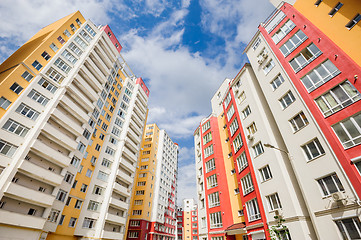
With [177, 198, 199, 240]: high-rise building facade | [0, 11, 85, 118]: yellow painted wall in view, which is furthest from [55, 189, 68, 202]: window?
[177, 198, 199, 240]: high-rise building facade

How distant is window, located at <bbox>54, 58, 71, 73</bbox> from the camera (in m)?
30.1

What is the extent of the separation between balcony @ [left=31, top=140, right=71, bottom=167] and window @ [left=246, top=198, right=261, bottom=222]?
88.8ft

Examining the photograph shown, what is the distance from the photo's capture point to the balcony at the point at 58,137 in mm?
25394

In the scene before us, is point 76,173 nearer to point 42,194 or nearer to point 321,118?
point 42,194

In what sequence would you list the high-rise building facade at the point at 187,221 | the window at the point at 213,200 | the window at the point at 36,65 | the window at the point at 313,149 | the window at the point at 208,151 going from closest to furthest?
the window at the point at 313,149, the window at the point at 36,65, the window at the point at 213,200, the window at the point at 208,151, the high-rise building facade at the point at 187,221

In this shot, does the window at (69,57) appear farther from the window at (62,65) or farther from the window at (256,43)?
the window at (256,43)

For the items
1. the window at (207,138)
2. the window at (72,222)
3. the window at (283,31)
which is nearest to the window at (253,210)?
the window at (207,138)

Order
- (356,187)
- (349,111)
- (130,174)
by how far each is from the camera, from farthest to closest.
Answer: (130,174)
(349,111)
(356,187)

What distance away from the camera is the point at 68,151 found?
96.1 ft

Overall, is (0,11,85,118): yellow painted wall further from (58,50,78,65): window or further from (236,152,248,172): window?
(236,152,248,172): window

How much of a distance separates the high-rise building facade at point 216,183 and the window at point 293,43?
17229 millimetres

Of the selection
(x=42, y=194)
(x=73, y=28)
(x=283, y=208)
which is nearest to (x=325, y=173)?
(x=283, y=208)

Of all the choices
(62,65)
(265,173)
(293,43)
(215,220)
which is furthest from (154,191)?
(293,43)

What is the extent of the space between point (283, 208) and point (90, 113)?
1361 inches
